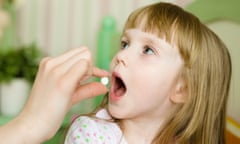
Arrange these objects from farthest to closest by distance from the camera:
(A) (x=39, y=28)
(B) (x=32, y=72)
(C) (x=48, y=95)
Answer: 1. (A) (x=39, y=28)
2. (B) (x=32, y=72)
3. (C) (x=48, y=95)

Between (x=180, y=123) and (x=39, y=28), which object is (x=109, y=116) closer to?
(x=180, y=123)

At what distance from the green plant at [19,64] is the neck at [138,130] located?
3.25 ft

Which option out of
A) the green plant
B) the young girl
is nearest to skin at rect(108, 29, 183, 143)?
the young girl

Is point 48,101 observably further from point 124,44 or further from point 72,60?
point 124,44

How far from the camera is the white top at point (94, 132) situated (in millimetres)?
987

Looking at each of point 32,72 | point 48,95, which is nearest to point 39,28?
point 32,72

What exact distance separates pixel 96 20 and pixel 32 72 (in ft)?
1.24

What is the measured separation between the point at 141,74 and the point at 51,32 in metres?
1.18

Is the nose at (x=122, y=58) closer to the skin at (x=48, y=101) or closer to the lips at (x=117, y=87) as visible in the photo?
the lips at (x=117, y=87)

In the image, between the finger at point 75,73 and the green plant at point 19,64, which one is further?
the green plant at point 19,64

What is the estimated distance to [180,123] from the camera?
1068 millimetres

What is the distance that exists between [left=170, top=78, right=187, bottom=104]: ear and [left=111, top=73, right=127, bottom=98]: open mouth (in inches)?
5.3

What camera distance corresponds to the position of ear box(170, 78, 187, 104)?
41.6 inches

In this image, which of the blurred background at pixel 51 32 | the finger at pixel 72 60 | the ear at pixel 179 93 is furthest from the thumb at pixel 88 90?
the blurred background at pixel 51 32
